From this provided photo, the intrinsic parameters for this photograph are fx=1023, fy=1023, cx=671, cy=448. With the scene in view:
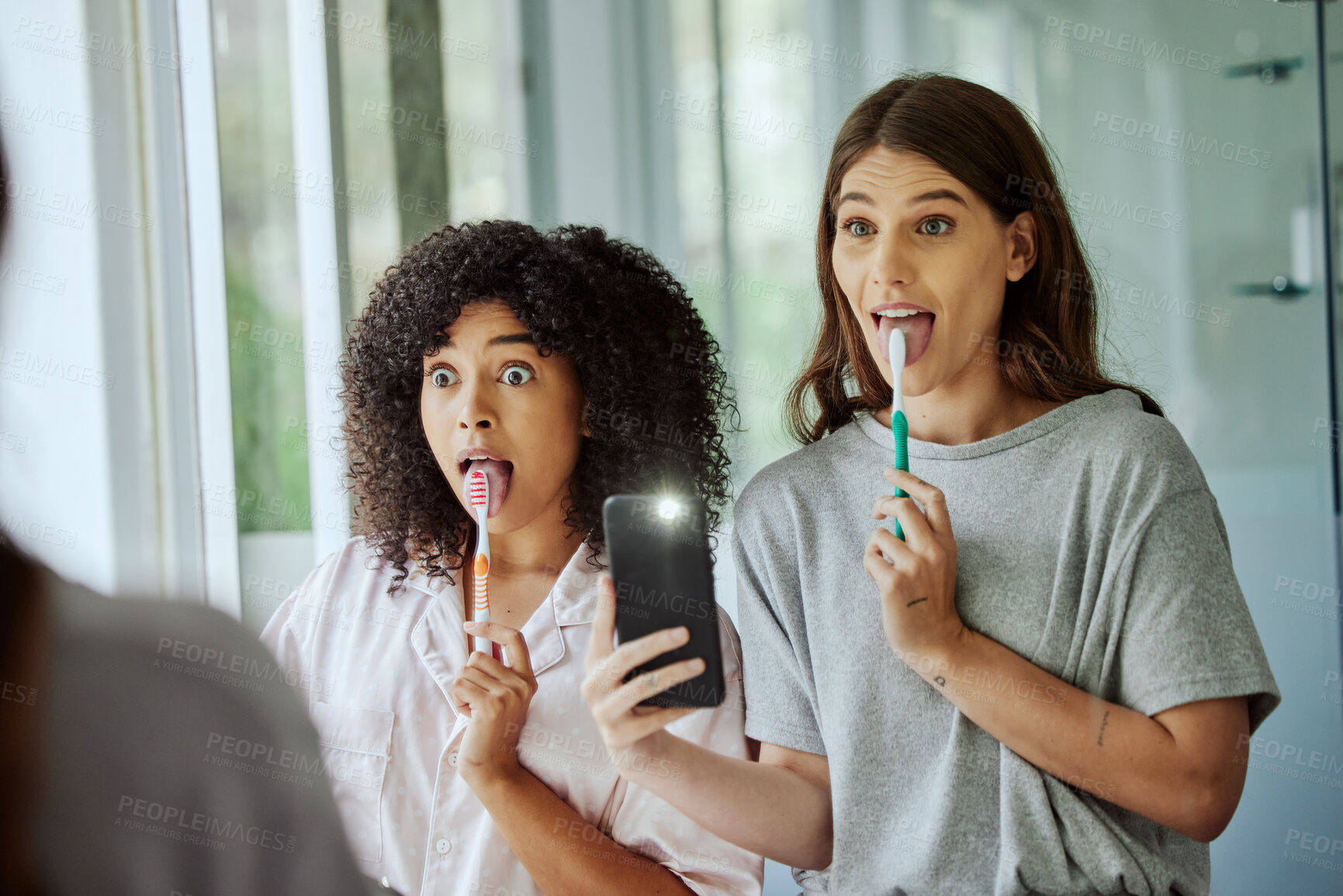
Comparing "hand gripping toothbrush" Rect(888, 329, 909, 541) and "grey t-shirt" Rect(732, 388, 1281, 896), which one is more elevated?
"hand gripping toothbrush" Rect(888, 329, 909, 541)

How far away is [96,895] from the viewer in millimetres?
717

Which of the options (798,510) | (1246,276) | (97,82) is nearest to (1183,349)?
(1246,276)

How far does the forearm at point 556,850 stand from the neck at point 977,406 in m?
0.42

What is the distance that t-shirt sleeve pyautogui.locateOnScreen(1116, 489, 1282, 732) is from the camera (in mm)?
694

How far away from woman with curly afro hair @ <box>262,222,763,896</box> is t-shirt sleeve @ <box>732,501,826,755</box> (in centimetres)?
3

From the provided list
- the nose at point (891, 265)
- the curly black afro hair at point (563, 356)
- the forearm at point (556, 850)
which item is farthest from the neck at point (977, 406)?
the forearm at point (556, 850)

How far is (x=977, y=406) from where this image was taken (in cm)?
86

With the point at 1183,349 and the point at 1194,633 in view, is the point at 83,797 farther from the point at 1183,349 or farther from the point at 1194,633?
the point at 1183,349

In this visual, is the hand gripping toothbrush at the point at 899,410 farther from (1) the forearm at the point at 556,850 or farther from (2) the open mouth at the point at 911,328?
(1) the forearm at the point at 556,850

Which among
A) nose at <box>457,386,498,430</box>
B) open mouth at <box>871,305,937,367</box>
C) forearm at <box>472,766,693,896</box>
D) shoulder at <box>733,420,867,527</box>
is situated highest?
open mouth at <box>871,305,937,367</box>

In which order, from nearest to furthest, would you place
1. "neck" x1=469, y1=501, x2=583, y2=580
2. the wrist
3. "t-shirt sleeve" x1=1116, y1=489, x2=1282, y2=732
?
"t-shirt sleeve" x1=1116, y1=489, x2=1282, y2=732, the wrist, "neck" x1=469, y1=501, x2=583, y2=580

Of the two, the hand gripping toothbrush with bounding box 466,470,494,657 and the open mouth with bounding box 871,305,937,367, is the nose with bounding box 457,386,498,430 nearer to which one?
the hand gripping toothbrush with bounding box 466,470,494,657

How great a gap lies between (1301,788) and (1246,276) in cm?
67

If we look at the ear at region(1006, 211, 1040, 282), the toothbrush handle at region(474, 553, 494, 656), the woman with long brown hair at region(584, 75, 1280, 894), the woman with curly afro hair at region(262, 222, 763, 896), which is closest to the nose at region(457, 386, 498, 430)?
the woman with curly afro hair at region(262, 222, 763, 896)
